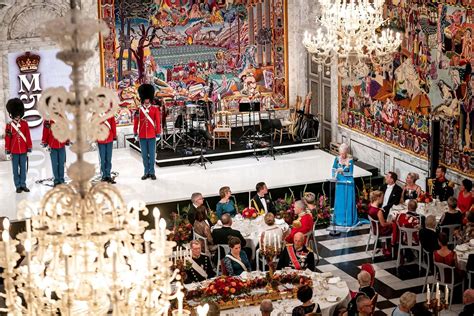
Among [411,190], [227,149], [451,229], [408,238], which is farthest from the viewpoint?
[227,149]

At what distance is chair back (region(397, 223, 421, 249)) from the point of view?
15.1 meters

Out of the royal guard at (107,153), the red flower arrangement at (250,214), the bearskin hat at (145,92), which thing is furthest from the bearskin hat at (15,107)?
the red flower arrangement at (250,214)

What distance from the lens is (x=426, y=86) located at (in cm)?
1833

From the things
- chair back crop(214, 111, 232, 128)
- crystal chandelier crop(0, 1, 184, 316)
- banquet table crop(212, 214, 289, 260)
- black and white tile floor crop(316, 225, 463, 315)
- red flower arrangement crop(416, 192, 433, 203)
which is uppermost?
crystal chandelier crop(0, 1, 184, 316)

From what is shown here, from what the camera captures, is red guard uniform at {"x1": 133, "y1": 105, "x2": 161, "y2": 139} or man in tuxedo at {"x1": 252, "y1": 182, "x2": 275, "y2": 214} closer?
man in tuxedo at {"x1": 252, "y1": 182, "x2": 275, "y2": 214}

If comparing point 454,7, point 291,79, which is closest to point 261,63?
point 291,79

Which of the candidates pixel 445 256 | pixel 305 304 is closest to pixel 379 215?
pixel 445 256

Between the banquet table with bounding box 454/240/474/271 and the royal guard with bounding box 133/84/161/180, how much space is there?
295 inches

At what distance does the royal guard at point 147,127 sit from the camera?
62.9ft

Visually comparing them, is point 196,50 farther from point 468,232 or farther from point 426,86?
point 468,232

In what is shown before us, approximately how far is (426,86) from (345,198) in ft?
9.76

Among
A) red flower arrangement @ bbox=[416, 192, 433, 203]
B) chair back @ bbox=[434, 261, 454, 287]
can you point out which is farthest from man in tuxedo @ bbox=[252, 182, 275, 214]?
chair back @ bbox=[434, 261, 454, 287]

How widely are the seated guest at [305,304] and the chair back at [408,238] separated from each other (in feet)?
15.1

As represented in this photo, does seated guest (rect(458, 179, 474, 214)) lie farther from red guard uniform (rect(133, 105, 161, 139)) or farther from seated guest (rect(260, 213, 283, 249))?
red guard uniform (rect(133, 105, 161, 139))
